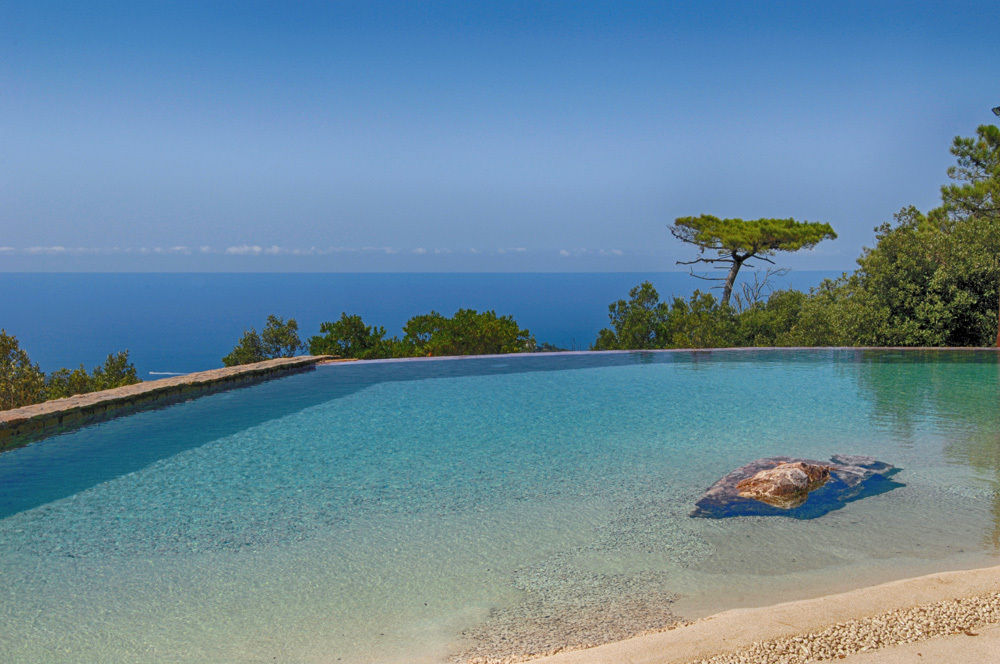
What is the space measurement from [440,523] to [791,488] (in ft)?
8.19

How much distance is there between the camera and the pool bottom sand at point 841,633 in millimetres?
2725

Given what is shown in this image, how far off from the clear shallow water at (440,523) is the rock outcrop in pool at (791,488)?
0.50 ft

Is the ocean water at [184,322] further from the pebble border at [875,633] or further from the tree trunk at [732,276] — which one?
the pebble border at [875,633]

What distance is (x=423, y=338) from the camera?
518 inches

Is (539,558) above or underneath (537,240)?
underneath

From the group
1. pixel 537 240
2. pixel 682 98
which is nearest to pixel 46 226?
pixel 537 240

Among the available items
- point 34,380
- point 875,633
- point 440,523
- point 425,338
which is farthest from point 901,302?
point 34,380

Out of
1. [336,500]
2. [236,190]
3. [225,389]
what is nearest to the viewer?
[336,500]

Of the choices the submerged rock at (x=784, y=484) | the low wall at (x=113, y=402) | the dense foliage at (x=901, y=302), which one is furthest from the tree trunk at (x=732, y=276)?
the submerged rock at (x=784, y=484)

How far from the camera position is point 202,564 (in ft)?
13.6

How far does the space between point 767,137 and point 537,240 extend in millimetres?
42538

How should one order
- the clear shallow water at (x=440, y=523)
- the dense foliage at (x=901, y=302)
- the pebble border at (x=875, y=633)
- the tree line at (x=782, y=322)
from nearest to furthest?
the pebble border at (x=875, y=633), the clear shallow water at (x=440, y=523), the tree line at (x=782, y=322), the dense foliage at (x=901, y=302)

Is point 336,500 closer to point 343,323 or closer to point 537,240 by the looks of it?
point 343,323

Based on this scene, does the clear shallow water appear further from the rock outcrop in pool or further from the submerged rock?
the submerged rock
